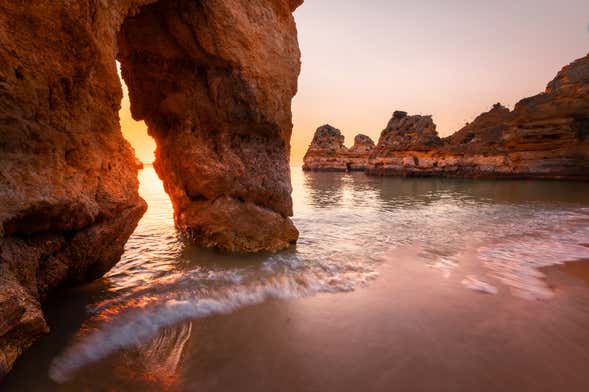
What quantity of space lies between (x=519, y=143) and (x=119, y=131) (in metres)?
37.9

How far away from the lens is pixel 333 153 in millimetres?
67812

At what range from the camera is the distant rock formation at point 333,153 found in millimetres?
64938

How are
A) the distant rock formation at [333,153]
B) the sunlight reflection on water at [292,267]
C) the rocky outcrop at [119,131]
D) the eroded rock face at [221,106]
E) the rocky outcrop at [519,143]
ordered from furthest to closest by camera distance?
the distant rock formation at [333,153], the rocky outcrop at [519,143], the eroded rock face at [221,106], the sunlight reflection on water at [292,267], the rocky outcrop at [119,131]

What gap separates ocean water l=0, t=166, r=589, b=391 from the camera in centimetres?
193

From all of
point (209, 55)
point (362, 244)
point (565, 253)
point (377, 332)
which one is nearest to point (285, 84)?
point (209, 55)

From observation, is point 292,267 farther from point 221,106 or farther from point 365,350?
point 221,106

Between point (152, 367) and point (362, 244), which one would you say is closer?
point (152, 367)

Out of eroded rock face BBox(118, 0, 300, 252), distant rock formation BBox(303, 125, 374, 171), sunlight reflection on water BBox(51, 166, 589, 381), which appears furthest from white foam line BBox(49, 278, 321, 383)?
distant rock formation BBox(303, 125, 374, 171)

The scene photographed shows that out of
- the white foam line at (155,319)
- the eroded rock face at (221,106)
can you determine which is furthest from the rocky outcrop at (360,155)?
the white foam line at (155,319)

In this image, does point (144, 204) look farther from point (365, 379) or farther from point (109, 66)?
point (365, 379)

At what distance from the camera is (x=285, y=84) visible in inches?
192

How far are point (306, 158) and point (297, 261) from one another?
2752 inches

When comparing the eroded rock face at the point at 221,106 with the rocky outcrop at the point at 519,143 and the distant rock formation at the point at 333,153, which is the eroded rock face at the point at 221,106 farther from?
the distant rock formation at the point at 333,153

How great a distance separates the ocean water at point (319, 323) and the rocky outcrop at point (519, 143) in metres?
31.3
